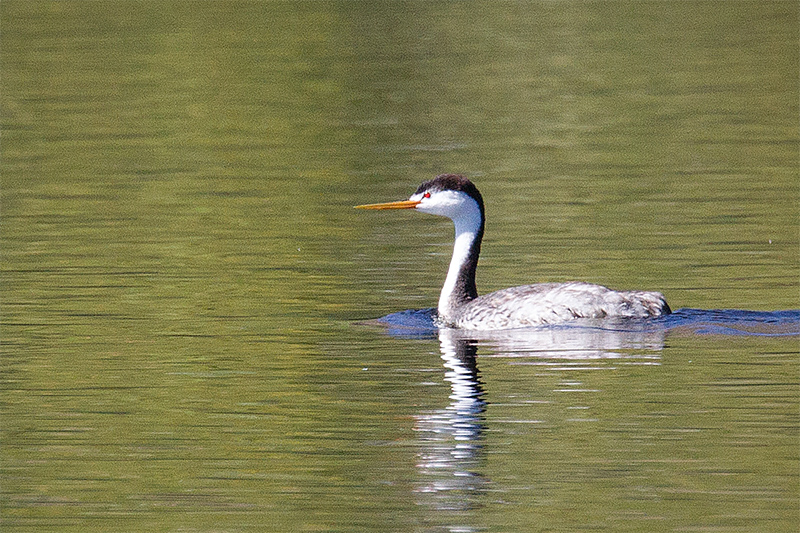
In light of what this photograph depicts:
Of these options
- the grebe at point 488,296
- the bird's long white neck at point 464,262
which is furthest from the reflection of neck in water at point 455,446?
the bird's long white neck at point 464,262

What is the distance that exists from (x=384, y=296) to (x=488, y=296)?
1282mm

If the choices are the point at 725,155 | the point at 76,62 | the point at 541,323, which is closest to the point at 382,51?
the point at 76,62

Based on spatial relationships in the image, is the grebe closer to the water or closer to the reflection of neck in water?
the water

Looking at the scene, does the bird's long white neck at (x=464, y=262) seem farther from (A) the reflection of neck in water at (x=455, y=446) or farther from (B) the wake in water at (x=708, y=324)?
(A) the reflection of neck in water at (x=455, y=446)

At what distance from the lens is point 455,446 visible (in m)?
10.8

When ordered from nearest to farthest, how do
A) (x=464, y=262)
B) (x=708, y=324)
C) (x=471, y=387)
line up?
(x=471, y=387)
(x=708, y=324)
(x=464, y=262)

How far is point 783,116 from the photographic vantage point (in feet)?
88.0

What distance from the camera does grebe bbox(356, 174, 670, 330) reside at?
14.1 m

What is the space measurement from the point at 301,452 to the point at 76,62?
2653 centimetres

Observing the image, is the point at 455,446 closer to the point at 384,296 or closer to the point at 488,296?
the point at 488,296

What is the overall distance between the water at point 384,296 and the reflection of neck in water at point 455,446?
27mm

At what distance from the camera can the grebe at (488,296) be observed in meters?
A: 14.1

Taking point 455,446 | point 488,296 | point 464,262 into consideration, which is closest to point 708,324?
point 488,296

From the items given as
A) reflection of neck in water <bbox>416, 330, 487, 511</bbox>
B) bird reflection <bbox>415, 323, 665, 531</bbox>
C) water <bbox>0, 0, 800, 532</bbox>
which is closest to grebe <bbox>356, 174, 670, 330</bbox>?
bird reflection <bbox>415, 323, 665, 531</bbox>
